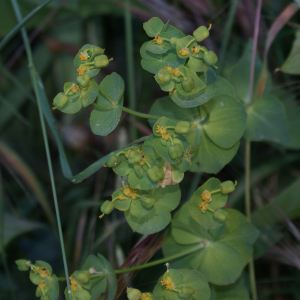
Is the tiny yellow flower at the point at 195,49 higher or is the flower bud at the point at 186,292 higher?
the tiny yellow flower at the point at 195,49

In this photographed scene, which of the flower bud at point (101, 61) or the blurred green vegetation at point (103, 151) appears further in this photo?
the blurred green vegetation at point (103, 151)

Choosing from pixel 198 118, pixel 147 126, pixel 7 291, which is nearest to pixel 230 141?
pixel 198 118

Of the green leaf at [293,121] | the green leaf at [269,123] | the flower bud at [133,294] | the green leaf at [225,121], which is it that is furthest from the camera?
the green leaf at [293,121]

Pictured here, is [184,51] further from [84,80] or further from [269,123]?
[269,123]

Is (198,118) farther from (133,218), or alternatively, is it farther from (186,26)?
(186,26)

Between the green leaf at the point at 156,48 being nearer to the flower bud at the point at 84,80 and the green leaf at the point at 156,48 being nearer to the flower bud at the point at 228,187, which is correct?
the flower bud at the point at 84,80

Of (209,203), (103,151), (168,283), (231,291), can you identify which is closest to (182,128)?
(209,203)

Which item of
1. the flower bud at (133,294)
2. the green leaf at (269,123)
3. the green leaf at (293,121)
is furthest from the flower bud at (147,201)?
the green leaf at (293,121)

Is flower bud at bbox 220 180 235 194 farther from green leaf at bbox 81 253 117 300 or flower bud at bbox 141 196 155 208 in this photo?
green leaf at bbox 81 253 117 300
